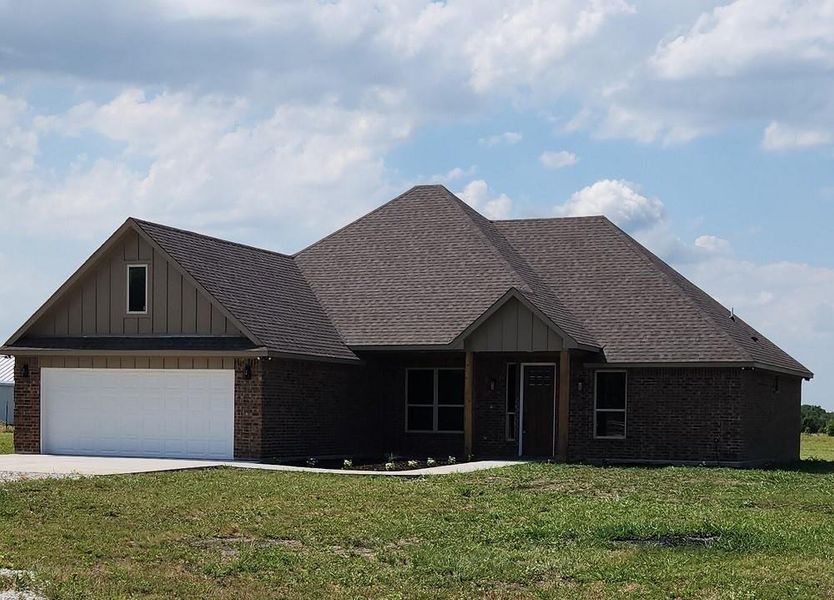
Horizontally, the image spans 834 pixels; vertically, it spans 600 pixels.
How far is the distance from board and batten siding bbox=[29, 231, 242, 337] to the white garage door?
3.04ft

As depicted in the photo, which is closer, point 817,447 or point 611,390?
point 611,390

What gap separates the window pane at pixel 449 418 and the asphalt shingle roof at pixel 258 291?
283 cm

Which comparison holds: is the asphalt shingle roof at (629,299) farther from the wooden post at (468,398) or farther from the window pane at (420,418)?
the window pane at (420,418)

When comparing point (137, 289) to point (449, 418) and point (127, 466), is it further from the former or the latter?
point (449, 418)

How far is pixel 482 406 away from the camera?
1187 inches

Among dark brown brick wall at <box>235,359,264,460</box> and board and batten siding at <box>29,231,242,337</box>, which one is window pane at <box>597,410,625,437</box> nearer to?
dark brown brick wall at <box>235,359,264,460</box>

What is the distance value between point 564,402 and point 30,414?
11.9 meters

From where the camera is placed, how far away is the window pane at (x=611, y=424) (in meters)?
28.8

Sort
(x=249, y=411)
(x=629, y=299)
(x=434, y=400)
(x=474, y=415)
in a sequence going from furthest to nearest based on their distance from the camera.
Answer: (x=434, y=400) < (x=629, y=299) < (x=474, y=415) < (x=249, y=411)

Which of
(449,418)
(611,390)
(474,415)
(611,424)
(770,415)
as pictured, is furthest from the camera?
(770,415)

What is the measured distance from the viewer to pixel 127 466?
77.6 feet

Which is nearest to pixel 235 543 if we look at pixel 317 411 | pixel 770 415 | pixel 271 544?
pixel 271 544

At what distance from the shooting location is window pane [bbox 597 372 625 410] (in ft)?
95.0

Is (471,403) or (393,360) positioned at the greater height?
(393,360)
